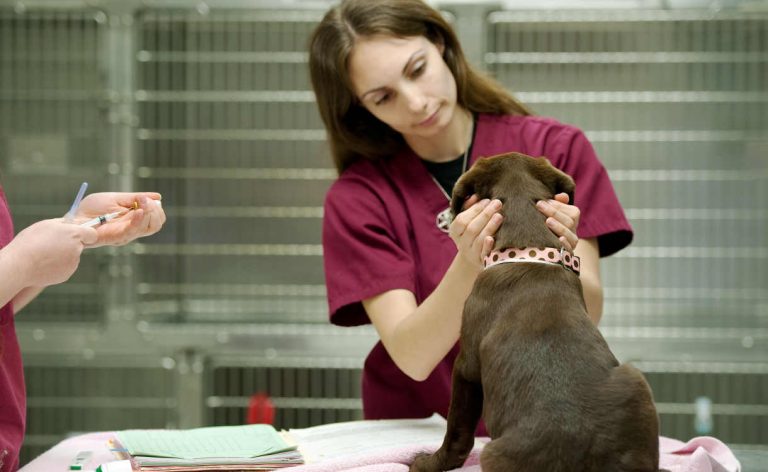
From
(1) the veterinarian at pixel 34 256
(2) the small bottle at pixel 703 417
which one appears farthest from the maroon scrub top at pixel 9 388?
(2) the small bottle at pixel 703 417

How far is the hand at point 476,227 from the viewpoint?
3.92 ft

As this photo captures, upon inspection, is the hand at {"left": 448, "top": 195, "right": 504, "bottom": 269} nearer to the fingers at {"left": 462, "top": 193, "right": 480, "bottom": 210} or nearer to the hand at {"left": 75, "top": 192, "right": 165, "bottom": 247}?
the fingers at {"left": 462, "top": 193, "right": 480, "bottom": 210}

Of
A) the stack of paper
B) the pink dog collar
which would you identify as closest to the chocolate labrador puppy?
the pink dog collar

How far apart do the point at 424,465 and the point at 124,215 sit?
0.54 m

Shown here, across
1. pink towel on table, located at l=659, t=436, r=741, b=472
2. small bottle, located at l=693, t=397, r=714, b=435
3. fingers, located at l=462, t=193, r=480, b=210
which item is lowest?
small bottle, located at l=693, t=397, r=714, b=435

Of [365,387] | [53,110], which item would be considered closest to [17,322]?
[53,110]

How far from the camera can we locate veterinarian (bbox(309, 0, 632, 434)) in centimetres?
161

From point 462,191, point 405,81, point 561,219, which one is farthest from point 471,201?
point 405,81

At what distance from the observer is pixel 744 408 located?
3.00 metres

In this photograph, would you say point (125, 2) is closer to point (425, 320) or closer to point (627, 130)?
point (627, 130)

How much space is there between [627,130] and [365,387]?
5.22 ft

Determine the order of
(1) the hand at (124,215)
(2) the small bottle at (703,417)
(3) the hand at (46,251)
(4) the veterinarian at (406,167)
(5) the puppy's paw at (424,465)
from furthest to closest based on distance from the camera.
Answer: (2) the small bottle at (703,417), (4) the veterinarian at (406,167), (1) the hand at (124,215), (5) the puppy's paw at (424,465), (3) the hand at (46,251)

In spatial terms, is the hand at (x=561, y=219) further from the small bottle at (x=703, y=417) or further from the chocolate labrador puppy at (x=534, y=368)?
the small bottle at (x=703, y=417)

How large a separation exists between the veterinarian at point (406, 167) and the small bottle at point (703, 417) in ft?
4.83
